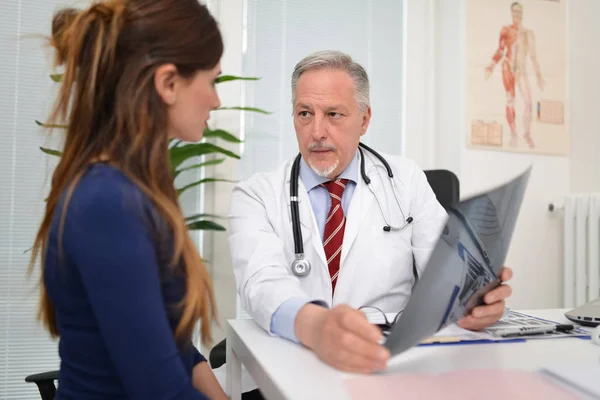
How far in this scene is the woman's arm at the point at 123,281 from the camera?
0.66 m

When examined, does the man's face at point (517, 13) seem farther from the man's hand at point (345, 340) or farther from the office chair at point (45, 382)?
the office chair at point (45, 382)

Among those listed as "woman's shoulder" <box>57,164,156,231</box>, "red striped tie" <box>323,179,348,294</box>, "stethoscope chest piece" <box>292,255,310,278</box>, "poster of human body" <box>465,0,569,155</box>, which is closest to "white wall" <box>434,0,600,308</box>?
"poster of human body" <box>465,0,569,155</box>

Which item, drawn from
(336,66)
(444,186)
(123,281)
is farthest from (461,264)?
(444,186)

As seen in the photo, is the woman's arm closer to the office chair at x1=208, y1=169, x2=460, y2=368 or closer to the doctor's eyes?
the doctor's eyes

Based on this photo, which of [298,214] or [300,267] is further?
[298,214]

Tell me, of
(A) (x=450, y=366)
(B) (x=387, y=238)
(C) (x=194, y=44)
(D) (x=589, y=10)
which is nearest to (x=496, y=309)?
(A) (x=450, y=366)

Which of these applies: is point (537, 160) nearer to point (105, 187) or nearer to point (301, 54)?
point (301, 54)

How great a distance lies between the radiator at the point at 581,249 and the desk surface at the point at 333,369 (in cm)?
164

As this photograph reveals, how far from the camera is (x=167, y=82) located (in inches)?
31.4

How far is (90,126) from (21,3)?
5.84ft

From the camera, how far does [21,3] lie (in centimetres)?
216

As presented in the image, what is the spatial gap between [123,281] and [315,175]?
91cm

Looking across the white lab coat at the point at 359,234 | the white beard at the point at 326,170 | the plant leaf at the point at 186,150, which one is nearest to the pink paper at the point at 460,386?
the white lab coat at the point at 359,234

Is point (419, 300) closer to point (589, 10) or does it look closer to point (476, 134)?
point (476, 134)
